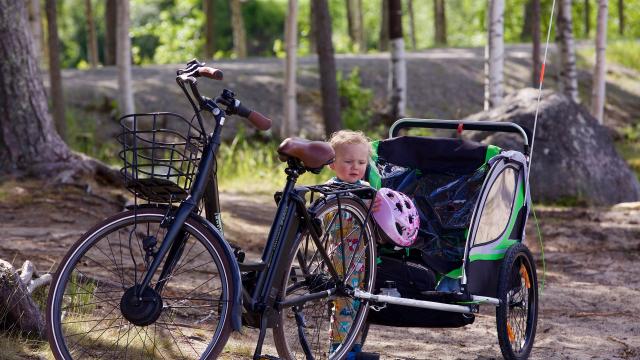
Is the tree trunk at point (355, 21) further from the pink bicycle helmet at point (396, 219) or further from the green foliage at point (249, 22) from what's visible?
the pink bicycle helmet at point (396, 219)

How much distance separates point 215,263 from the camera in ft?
14.6

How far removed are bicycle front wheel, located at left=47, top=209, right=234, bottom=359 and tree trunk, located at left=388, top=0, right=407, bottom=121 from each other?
37.8ft

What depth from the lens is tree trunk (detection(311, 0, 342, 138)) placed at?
15.1 m

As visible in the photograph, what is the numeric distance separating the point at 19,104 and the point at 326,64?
20.9 feet

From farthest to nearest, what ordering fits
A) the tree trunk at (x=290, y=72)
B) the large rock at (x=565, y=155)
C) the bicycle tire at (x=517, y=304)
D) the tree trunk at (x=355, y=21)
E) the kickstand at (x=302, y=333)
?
the tree trunk at (x=355, y=21), the tree trunk at (x=290, y=72), the large rock at (x=565, y=155), the bicycle tire at (x=517, y=304), the kickstand at (x=302, y=333)

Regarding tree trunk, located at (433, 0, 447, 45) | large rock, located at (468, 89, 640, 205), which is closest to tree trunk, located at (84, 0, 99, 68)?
tree trunk, located at (433, 0, 447, 45)

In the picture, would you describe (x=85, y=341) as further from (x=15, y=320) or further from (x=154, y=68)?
(x=154, y=68)

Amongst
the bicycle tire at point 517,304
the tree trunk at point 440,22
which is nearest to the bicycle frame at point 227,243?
the bicycle tire at point 517,304

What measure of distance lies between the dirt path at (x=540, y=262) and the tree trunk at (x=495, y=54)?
9.60 feet

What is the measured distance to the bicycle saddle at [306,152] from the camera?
4.68 metres

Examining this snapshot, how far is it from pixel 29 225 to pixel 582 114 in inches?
282

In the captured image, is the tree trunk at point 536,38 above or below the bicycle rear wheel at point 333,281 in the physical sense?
above

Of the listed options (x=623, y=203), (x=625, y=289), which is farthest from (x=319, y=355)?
(x=623, y=203)

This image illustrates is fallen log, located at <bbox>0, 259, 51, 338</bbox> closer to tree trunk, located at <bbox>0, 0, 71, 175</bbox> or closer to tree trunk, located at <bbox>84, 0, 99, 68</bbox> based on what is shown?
tree trunk, located at <bbox>0, 0, 71, 175</bbox>
